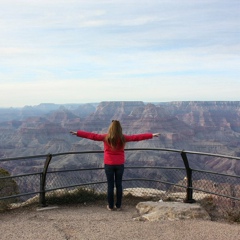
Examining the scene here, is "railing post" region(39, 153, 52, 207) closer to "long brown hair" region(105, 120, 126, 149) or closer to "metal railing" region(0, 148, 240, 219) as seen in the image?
"metal railing" region(0, 148, 240, 219)

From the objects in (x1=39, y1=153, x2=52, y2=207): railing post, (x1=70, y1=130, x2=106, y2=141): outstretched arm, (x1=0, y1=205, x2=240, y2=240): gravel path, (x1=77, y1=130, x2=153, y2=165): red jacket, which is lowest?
(x1=0, y1=205, x2=240, y2=240): gravel path

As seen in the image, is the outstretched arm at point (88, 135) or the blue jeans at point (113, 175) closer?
the outstretched arm at point (88, 135)

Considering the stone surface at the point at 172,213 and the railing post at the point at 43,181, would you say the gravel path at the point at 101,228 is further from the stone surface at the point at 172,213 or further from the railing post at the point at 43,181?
the railing post at the point at 43,181

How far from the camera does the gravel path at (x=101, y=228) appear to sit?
534 centimetres

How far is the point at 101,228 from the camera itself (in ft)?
18.8

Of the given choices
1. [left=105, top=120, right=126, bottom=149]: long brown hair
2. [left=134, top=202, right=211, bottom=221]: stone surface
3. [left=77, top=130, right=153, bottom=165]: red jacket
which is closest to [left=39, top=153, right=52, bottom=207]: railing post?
[left=77, top=130, right=153, bottom=165]: red jacket

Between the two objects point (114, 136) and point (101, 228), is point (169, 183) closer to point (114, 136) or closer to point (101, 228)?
point (114, 136)

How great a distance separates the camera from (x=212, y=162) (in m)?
116

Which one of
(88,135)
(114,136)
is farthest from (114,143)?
(88,135)

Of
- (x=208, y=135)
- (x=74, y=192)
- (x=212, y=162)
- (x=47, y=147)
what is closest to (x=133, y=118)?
(x=208, y=135)

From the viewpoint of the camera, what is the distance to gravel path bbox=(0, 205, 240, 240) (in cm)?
534

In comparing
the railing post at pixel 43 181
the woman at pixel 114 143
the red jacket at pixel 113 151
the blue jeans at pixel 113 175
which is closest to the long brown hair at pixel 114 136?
the woman at pixel 114 143

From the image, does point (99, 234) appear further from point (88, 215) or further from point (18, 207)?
point (18, 207)

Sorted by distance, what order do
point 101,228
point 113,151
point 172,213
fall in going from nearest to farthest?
point 101,228
point 172,213
point 113,151
